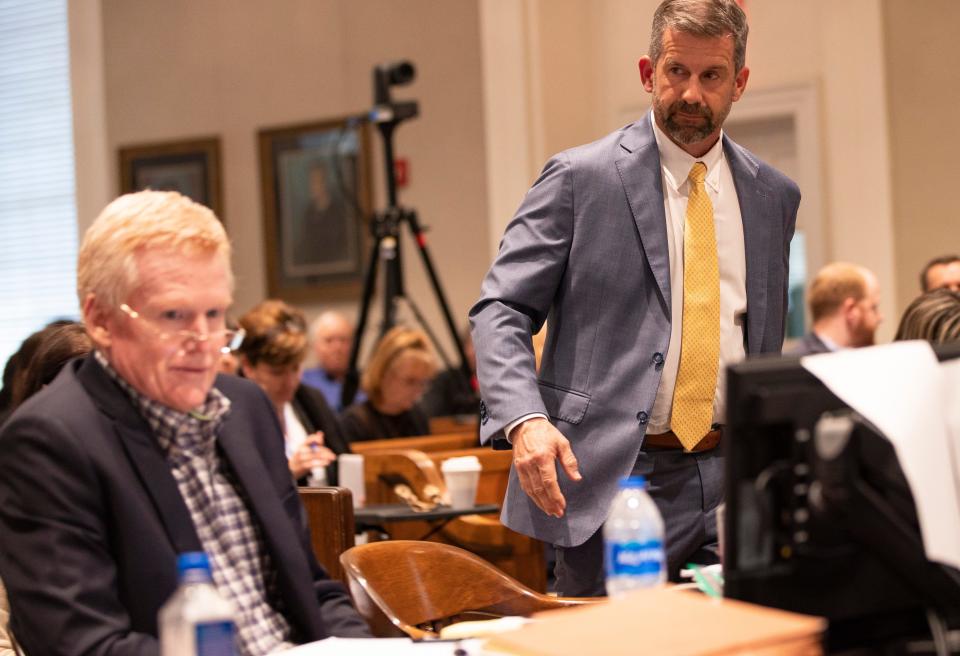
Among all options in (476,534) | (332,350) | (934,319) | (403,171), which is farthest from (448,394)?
(934,319)

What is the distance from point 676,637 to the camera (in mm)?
1139

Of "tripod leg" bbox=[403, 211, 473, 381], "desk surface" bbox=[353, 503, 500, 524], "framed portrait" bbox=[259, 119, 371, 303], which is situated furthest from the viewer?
"framed portrait" bbox=[259, 119, 371, 303]

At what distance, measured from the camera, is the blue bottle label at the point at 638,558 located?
149 cm

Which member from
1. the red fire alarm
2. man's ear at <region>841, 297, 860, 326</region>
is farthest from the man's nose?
the red fire alarm

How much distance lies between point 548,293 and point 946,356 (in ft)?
3.23

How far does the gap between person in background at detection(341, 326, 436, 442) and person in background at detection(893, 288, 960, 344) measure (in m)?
2.67

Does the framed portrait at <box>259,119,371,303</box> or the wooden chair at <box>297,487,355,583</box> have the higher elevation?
the framed portrait at <box>259,119,371,303</box>

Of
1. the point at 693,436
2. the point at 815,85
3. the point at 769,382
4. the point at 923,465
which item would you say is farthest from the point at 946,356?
the point at 815,85

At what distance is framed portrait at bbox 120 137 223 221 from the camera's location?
9.37 metres

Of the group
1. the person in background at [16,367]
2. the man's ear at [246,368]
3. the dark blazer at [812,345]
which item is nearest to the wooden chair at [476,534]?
the man's ear at [246,368]

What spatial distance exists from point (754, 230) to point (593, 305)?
35 cm

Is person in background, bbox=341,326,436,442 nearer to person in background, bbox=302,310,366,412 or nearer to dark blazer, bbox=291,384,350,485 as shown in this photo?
dark blazer, bbox=291,384,350,485

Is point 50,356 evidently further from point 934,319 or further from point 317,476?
point 934,319

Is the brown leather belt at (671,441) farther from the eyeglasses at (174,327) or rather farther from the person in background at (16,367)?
the person in background at (16,367)
